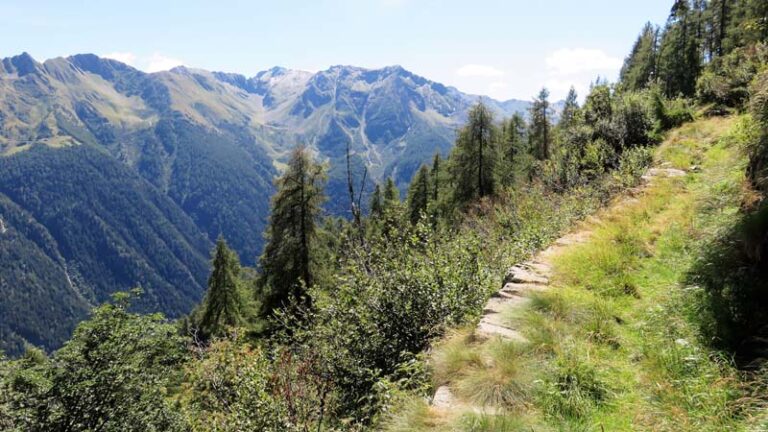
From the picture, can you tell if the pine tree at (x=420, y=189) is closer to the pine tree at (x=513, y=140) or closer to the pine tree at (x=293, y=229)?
the pine tree at (x=513, y=140)

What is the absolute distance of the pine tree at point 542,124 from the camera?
46.8m

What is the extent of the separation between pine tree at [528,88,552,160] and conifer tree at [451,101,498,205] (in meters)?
11.9

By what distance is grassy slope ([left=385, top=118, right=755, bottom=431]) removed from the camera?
381 centimetres

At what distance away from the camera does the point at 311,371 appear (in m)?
7.25

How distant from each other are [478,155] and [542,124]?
1586cm

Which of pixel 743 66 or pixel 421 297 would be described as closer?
pixel 421 297

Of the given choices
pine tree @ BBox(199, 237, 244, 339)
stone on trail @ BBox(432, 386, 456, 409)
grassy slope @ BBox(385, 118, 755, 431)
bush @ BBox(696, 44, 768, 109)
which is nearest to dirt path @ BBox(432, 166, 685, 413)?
stone on trail @ BBox(432, 386, 456, 409)

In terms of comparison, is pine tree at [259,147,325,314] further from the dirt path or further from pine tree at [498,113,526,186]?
pine tree at [498,113,526,186]

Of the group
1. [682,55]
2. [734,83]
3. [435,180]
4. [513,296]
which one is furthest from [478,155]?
[682,55]

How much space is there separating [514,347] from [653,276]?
10.00 feet

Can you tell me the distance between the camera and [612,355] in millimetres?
4879

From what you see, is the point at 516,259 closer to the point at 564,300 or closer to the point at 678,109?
the point at 564,300

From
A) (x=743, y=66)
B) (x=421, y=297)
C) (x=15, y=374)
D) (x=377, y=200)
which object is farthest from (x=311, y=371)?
(x=377, y=200)

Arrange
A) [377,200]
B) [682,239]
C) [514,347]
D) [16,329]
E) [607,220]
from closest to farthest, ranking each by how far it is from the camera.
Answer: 1. [514,347]
2. [682,239]
3. [607,220]
4. [377,200]
5. [16,329]
